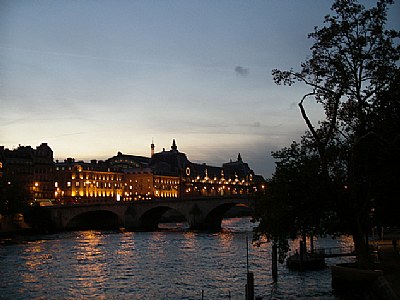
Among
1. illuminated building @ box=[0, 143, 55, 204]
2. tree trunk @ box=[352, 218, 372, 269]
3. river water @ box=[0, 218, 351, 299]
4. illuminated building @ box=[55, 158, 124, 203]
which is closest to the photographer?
tree trunk @ box=[352, 218, 372, 269]

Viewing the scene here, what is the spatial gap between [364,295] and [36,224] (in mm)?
92158

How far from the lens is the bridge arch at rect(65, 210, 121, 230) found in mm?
126062

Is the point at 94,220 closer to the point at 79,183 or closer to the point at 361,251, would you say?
the point at 79,183

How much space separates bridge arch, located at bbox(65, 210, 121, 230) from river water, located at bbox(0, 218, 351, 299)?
183 ft

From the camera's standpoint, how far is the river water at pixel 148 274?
37.1 meters

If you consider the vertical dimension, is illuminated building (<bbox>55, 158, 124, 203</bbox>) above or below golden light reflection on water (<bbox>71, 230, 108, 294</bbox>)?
above

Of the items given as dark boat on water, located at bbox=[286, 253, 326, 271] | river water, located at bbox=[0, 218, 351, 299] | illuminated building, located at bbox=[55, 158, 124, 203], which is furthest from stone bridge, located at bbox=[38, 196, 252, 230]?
dark boat on water, located at bbox=[286, 253, 326, 271]

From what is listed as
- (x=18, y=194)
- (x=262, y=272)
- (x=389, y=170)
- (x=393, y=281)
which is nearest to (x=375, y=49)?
(x=389, y=170)

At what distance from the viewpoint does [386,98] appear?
106ft

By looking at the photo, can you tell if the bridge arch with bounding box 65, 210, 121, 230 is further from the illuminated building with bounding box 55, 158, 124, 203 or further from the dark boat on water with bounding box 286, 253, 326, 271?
the dark boat on water with bounding box 286, 253, 326, 271

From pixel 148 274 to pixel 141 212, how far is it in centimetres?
7636

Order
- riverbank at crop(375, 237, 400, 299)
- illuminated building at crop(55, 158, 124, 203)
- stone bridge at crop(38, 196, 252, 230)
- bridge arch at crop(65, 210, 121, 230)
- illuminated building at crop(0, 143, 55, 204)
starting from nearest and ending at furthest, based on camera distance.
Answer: riverbank at crop(375, 237, 400, 299), stone bridge at crop(38, 196, 252, 230), bridge arch at crop(65, 210, 121, 230), illuminated building at crop(0, 143, 55, 204), illuminated building at crop(55, 158, 124, 203)

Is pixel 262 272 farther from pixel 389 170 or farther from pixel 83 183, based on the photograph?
pixel 83 183

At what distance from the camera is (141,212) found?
12219cm
